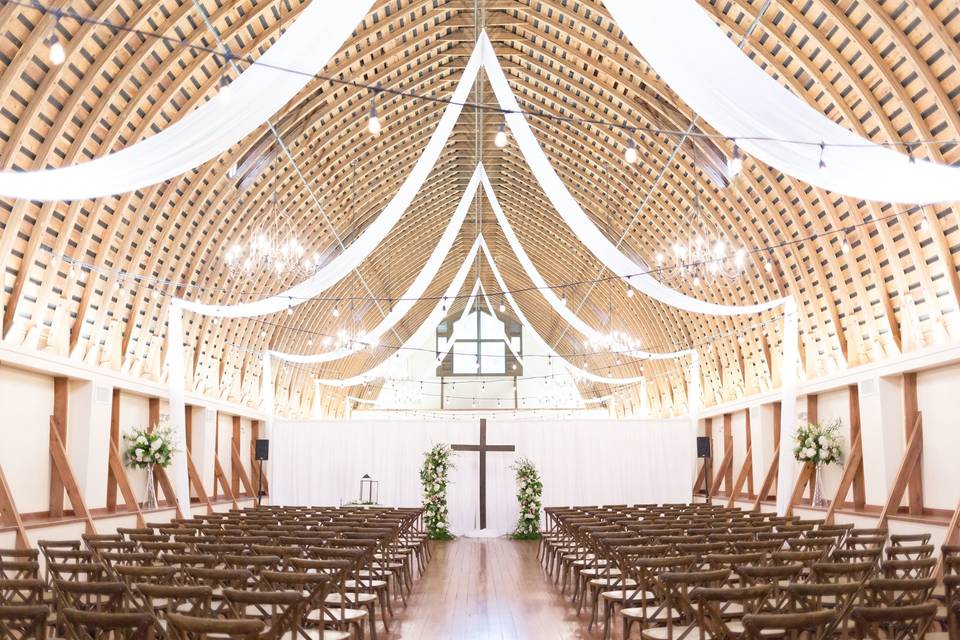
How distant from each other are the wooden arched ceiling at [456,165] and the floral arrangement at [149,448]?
120 cm

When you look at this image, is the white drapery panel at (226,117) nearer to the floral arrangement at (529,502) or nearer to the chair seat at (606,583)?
the chair seat at (606,583)

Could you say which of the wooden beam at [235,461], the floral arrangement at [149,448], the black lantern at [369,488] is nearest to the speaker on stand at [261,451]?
the wooden beam at [235,461]

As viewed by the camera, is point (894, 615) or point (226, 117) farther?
point (226, 117)

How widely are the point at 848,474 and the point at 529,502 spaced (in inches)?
281

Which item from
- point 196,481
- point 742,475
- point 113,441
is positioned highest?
point 113,441

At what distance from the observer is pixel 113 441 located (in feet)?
47.6

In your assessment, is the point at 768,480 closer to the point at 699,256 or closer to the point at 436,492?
the point at 699,256

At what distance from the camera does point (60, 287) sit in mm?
12070

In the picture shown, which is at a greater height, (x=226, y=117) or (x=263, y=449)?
(x=226, y=117)

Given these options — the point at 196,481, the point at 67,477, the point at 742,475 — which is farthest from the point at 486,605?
the point at 742,475

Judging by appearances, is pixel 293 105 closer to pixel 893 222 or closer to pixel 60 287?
pixel 60 287

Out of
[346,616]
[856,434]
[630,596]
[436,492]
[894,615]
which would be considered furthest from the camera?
[436,492]

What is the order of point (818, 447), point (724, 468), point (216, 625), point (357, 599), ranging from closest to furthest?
point (216, 625) < point (357, 599) < point (818, 447) < point (724, 468)

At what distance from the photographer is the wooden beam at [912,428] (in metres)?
12.8
